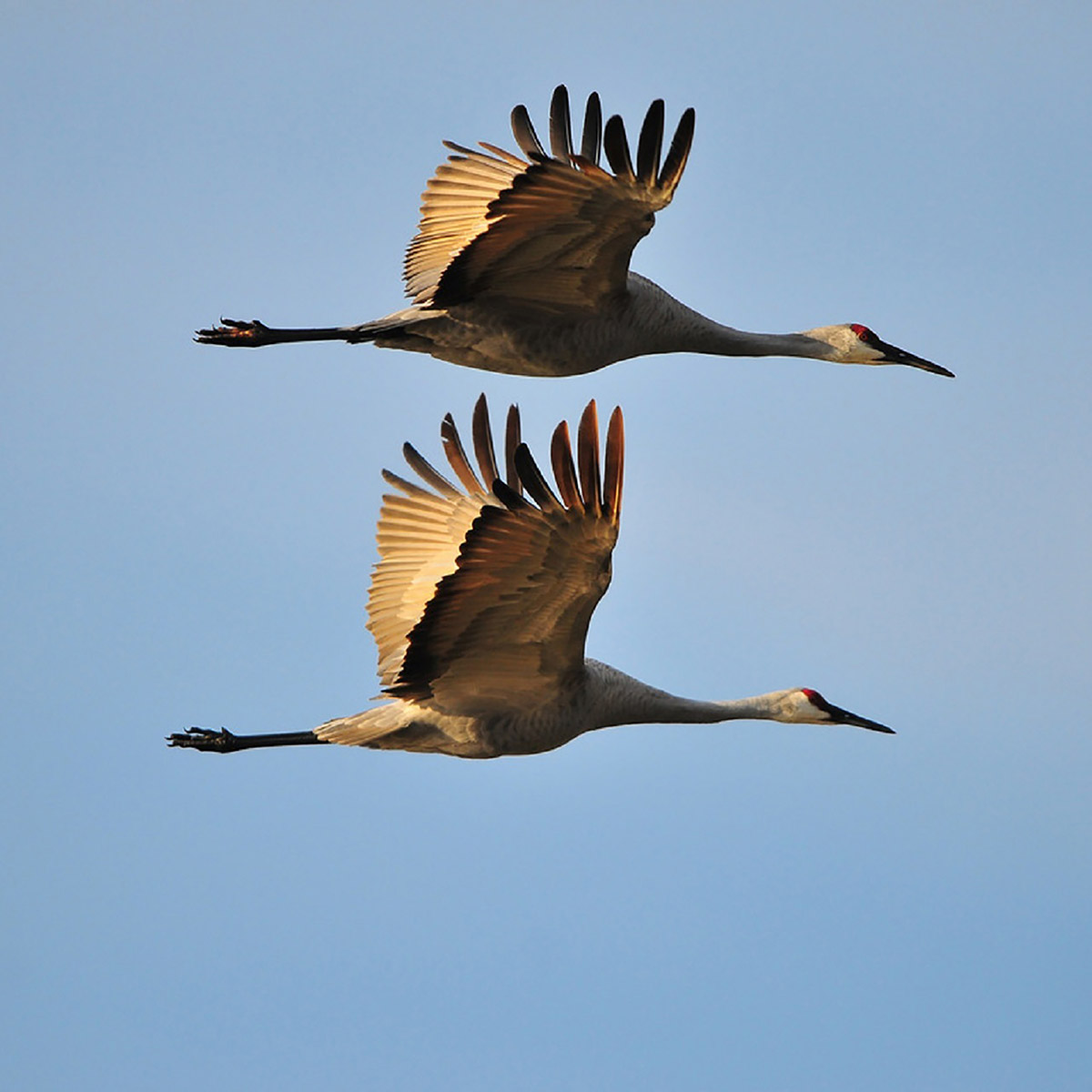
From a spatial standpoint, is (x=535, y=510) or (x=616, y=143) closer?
(x=535, y=510)

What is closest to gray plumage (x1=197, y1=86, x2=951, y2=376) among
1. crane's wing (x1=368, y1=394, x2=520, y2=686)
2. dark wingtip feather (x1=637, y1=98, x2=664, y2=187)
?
dark wingtip feather (x1=637, y1=98, x2=664, y2=187)

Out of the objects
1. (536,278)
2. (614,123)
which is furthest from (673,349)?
(614,123)

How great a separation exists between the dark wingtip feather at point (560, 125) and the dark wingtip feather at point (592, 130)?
0.29 feet

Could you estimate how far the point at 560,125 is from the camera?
14.2 meters

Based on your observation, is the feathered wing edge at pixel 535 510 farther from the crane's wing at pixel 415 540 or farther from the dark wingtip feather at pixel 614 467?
the crane's wing at pixel 415 540

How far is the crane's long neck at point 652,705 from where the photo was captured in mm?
14312

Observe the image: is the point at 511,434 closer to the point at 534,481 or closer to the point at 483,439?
the point at 483,439

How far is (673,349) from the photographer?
15531 millimetres

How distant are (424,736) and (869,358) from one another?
15.0 feet

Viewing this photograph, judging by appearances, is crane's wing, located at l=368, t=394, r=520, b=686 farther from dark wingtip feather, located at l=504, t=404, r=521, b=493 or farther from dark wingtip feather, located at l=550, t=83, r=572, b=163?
dark wingtip feather, located at l=550, t=83, r=572, b=163

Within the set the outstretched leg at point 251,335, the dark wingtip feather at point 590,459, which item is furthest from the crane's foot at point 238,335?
the dark wingtip feather at point 590,459

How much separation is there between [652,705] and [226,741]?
2720 mm

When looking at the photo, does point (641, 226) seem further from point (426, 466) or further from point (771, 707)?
point (771, 707)

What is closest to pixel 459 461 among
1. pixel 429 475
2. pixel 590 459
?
pixel 429 475
